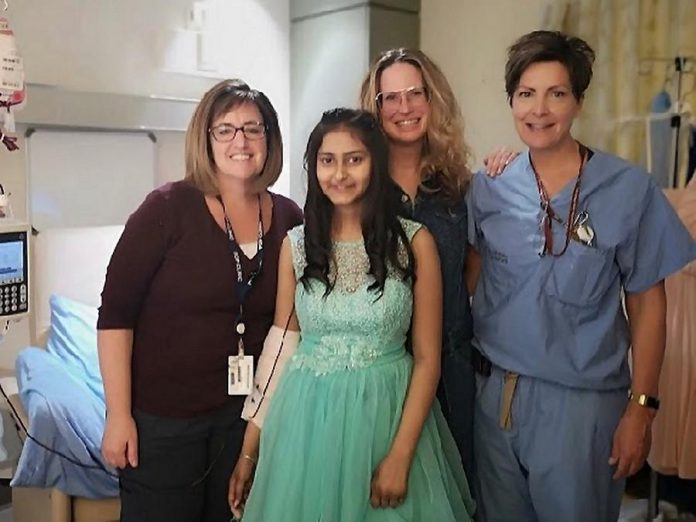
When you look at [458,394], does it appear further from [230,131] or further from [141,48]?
[141,48]

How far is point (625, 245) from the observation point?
5.15ft

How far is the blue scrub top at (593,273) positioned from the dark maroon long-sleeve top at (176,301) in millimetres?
573

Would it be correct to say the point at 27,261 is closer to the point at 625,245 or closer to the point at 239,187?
the point at 239,187

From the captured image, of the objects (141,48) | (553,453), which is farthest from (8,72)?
(553,453)

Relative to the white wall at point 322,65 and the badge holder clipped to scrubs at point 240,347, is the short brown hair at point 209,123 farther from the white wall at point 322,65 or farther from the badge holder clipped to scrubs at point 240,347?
the white wall at point 322,65

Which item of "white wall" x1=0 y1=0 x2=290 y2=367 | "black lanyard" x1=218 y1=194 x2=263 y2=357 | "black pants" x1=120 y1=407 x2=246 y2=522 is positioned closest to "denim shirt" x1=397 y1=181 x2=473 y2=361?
"black lanyard" x1=218 y1=194 x2=263 y2=357

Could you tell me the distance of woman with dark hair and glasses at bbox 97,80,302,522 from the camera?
1.68m

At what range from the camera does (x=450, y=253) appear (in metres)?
1.76

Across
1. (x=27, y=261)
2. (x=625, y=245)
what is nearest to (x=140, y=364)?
(x=27, y=261)

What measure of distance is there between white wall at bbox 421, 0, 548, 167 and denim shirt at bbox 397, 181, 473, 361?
68.4 inches

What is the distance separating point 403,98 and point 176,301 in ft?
2.23

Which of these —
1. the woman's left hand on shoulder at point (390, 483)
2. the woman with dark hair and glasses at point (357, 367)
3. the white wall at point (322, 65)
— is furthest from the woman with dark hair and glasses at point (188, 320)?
the white wall at point (322, 65)

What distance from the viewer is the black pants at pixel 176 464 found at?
1.70 meters

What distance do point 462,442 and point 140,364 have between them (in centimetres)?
75
